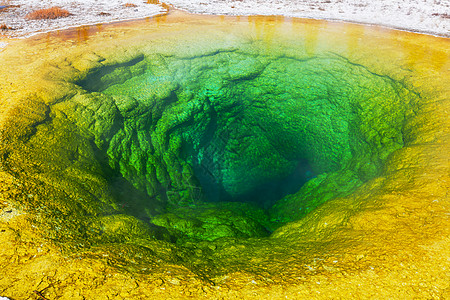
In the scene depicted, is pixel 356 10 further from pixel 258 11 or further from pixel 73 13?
pixel 73 13

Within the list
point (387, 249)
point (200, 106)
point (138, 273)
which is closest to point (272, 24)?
point (200, 106)

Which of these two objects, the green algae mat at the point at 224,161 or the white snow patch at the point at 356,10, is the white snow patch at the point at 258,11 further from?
the green algae mat at the point at 224,161

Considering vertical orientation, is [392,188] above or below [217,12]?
below

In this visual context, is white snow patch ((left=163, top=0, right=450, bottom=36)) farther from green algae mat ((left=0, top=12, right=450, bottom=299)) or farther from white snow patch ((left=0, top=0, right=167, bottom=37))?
white snow patch ((left=0, top=0, right=167, bottom=37))

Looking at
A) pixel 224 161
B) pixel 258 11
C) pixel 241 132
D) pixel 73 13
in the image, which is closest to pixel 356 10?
pixel 258 11

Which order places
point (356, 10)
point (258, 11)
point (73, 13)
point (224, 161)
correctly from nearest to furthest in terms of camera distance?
point (224, 161), point (73, 13), point (356, 10), point (258, 11)

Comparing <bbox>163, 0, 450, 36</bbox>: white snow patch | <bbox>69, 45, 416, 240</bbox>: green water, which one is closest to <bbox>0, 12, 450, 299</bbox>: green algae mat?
<bbox>69, 45, 416, 240</bbox>: green water

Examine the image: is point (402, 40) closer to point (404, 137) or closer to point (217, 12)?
point (404, 137)

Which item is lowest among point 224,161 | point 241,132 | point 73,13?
point 224,161
